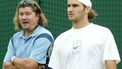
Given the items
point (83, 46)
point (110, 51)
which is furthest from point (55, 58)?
point (110, 51)

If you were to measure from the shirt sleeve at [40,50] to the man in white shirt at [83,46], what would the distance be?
0.32 metres

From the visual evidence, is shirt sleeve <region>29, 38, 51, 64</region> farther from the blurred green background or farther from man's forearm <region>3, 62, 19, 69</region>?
the blurred green background

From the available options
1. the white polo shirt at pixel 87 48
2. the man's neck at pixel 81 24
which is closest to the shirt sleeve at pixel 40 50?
the white polo shirt at pixel 87 48

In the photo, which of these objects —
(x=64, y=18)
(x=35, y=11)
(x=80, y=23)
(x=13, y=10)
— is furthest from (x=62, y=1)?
(x=80, y=23)

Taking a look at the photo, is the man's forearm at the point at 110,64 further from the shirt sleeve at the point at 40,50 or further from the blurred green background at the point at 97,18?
the blurred green background at the point at 97,18

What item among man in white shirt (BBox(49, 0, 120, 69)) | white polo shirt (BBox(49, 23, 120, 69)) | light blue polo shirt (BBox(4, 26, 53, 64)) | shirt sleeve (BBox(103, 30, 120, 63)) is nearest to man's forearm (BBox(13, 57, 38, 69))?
light blue polo shirt (BBox(4, 26, 53, 64))

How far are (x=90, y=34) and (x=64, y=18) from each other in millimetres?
3719

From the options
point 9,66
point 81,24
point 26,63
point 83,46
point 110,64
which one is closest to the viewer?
point 110,64

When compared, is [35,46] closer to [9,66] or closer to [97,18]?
[9,66]

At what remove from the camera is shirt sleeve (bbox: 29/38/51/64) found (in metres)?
5.51

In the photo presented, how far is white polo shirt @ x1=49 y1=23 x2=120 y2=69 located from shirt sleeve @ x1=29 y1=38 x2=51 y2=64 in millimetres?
427

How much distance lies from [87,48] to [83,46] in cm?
5

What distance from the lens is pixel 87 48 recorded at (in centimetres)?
491

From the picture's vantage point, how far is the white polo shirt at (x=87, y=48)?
489 centimetres
